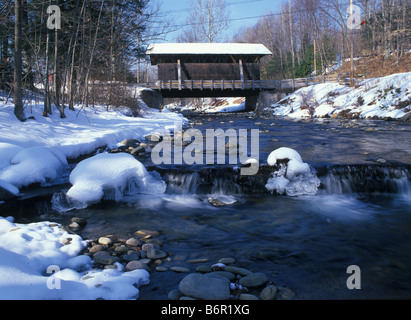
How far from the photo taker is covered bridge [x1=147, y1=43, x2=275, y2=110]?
28516mm

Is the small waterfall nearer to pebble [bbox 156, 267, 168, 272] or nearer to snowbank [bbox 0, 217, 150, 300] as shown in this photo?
pebble [bbox 156, 267, 168, 272]

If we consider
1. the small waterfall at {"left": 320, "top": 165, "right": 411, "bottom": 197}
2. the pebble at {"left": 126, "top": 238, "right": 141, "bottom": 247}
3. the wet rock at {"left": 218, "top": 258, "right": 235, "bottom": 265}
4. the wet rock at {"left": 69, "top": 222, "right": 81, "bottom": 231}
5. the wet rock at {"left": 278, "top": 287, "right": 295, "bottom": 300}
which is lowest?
the wet rock at {"left": 278, "top": 287, "right": 295, "bottom": 300}

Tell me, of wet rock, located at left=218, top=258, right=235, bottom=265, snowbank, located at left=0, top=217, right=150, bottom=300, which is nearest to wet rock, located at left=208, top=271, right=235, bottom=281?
wet rock, located at left=218, top=258, right=235, bottom=265

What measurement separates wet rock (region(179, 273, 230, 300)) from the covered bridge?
2681cm

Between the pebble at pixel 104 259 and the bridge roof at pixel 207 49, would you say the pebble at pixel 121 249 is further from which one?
the bridge roof at pixel 207 49

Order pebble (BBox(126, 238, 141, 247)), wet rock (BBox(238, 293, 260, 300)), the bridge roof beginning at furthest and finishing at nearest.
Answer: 1. the bridge roof
2. pebble (BBox(126, 238, 141, 247))
3. wet rock (BBox(238, 293, 260, 300))

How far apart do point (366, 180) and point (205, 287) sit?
4347mm

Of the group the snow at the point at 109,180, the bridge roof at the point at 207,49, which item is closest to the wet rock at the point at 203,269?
the snow at the point at 109,180

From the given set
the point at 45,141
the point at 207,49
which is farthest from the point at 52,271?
the point at 207,49

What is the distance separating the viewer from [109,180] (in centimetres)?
486

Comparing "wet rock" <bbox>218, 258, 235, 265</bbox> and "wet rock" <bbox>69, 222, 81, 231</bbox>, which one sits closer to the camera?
"wet rock" <bbox>218, 258, 235, 265</bbox>

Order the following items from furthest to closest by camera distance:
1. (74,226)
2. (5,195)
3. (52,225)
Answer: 1. (5,195)
2. (74,226)
3. (52,225)

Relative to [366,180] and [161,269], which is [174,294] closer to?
[161,269]
